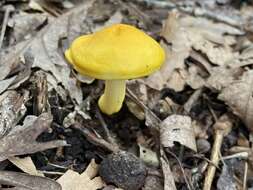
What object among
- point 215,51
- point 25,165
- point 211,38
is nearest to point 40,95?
point 25,165

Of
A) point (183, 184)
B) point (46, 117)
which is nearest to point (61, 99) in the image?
point (46, 117)

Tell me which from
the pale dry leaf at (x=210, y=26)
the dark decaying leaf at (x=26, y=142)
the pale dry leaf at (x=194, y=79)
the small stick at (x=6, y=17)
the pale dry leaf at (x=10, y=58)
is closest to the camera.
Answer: the dark decaying leaf at (x=26, y=142)

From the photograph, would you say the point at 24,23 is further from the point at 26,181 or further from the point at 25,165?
the point at 26,181

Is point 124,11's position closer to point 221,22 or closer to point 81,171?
point 221,22

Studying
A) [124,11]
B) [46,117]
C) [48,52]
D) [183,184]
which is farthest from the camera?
[124,11]

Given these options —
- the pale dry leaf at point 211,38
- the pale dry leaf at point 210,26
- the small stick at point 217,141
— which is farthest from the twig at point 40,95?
the pale dry leaf at point 210,26

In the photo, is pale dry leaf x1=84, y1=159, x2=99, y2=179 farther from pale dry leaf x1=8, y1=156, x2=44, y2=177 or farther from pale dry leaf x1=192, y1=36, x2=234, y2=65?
pale dry leaf x1=192, y1=36, x2=234, y2=65

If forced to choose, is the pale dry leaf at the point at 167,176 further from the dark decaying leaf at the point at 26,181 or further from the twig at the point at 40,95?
the twig at the point at 40,95
